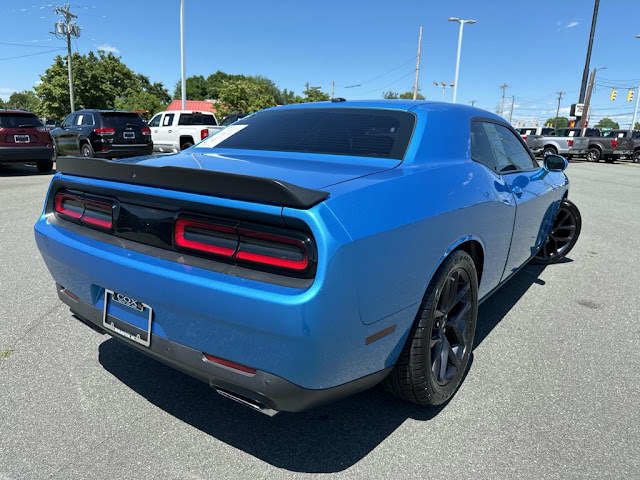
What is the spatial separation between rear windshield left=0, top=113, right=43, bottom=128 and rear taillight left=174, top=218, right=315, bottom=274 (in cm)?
1213

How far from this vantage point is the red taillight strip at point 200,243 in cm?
178

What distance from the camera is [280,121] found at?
3.12m

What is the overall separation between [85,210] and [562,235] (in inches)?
192

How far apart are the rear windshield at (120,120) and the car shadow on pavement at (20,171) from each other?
2.14 m

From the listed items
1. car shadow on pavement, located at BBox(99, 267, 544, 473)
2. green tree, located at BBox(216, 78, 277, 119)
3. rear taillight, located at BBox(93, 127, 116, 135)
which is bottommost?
car shadow on pavement, located at BBox(99, 267, 544, 473)

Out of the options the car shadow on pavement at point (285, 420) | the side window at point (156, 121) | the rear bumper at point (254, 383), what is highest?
the side window at point (156, 121)

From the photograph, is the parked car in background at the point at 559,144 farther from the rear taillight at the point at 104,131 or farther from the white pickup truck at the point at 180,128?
the rear taillight at the point at 104,131

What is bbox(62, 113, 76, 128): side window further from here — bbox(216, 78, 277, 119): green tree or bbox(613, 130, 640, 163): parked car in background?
bbox(216, 78, 277, 119): green tree

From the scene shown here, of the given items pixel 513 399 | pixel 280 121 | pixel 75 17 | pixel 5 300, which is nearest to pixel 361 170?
pixel 280 121

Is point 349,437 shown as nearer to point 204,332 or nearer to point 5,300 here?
point 204,332

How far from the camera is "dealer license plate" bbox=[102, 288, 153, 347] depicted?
1991 millimetres

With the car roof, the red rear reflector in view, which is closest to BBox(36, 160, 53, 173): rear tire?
the car roof

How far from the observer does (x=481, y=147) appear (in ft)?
9.79

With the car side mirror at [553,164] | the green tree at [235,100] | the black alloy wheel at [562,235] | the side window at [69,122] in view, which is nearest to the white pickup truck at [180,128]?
the side window at [69,122]
